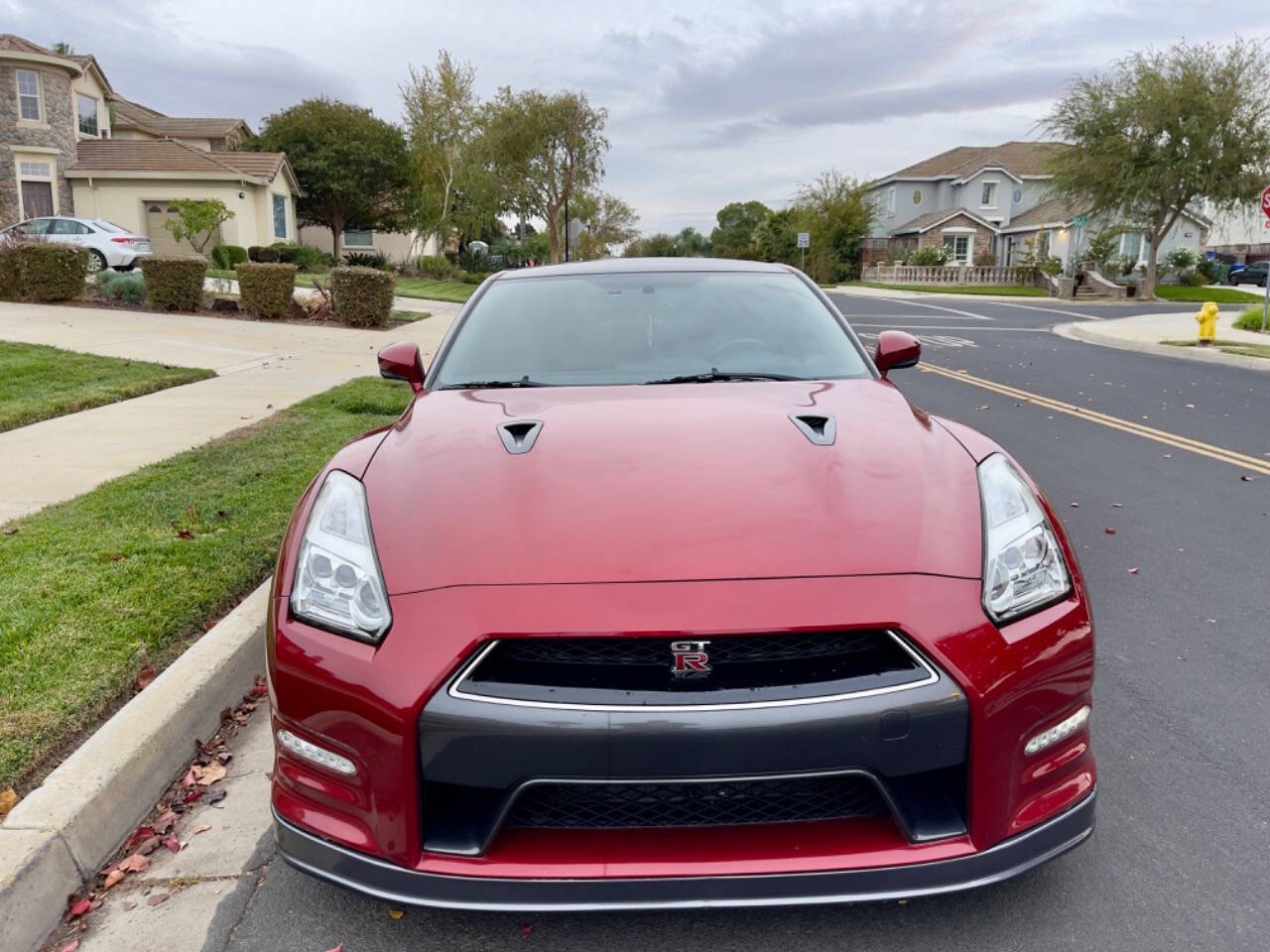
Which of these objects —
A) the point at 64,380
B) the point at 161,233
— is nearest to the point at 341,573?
the point at 64,380

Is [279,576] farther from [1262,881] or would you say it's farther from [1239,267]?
[1239,267]

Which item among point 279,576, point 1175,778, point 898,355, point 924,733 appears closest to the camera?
point 924,733

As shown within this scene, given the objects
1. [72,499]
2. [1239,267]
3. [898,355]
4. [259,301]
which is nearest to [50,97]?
[259,301]

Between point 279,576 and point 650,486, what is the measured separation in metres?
0.93

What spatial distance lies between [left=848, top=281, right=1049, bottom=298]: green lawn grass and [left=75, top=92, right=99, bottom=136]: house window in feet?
108

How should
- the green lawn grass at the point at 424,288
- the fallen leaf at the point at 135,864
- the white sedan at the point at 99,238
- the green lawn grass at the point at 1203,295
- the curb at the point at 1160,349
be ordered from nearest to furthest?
the fallen leaf at the point at 135,864, the curb at the point at 1160,349, the white sedan at the point at 99,238, the green lawn grass at the point at 424,288, the green lawn grass at the point at 1203,295

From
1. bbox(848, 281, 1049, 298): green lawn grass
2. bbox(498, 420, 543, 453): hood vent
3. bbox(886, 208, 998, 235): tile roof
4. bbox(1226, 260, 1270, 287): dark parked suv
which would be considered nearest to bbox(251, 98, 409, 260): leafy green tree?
bbox(848, 281, 1049, 298): green lawn grass

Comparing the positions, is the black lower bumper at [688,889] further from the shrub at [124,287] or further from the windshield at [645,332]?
the shrub at [124,287]

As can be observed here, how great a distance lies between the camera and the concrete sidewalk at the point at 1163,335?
1553cm

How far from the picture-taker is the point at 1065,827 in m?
2.11

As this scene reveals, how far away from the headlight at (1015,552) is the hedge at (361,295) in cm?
1618

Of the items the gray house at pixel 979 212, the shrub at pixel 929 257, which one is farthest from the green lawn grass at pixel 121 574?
the gray house at pixel 979 212

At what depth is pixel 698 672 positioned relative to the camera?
2.00m

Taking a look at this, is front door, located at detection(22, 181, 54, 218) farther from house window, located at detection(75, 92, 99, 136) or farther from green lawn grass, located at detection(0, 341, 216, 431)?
green lawn grass, located at detection(0, 341, 216, 431)
